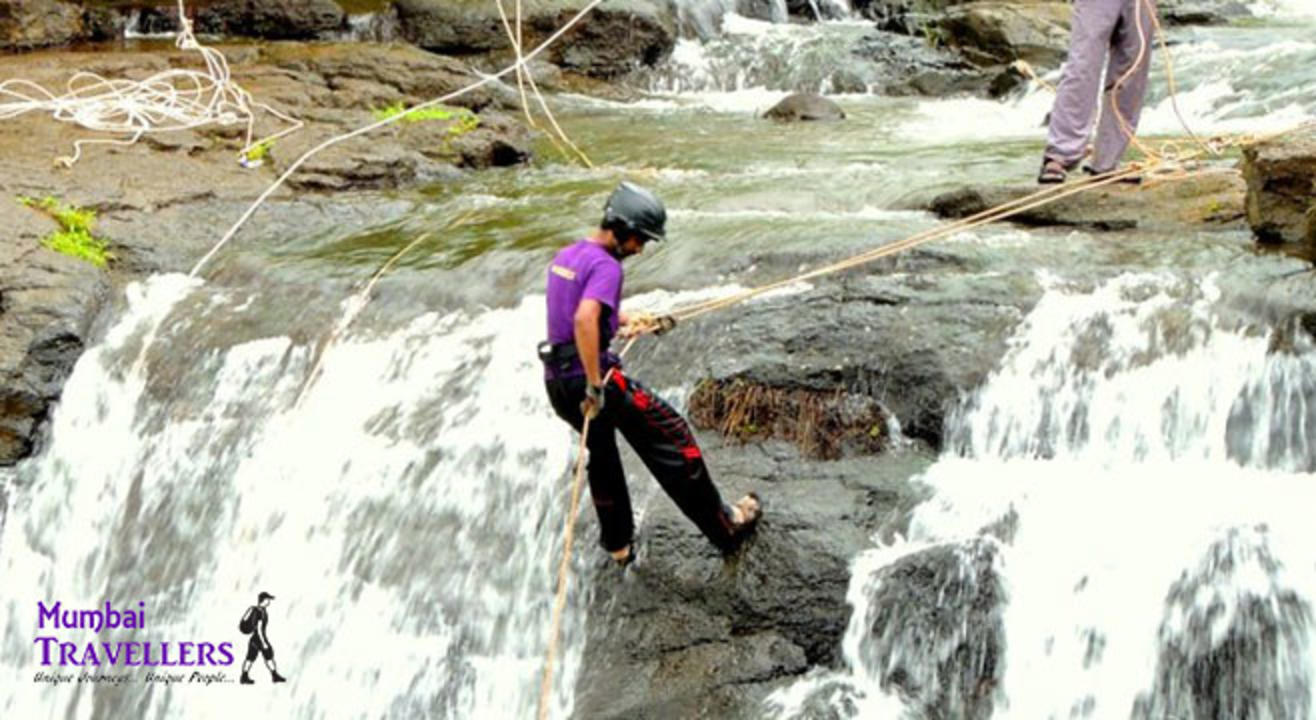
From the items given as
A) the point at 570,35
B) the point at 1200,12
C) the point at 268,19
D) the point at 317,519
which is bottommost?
the point at 317,519

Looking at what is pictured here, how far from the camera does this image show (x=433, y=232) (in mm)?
9727

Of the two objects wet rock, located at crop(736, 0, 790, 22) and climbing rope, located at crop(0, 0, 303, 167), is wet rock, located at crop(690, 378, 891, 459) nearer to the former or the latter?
climbing rope, located at crop(0, 0, 303, 167)

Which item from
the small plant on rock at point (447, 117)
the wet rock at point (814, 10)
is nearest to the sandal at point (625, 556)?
the small plant on rock at point (447, 117)

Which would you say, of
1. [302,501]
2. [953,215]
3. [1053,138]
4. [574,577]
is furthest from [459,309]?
[1053,138]

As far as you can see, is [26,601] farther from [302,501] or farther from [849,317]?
[849,317]

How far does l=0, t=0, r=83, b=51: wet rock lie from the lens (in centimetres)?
1534

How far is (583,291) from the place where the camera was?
18.0 ft

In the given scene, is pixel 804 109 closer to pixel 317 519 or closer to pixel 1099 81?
pixel 1099 81

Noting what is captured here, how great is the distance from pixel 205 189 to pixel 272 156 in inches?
36.1

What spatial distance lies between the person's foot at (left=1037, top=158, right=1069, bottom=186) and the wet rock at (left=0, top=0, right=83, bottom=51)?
1141cm

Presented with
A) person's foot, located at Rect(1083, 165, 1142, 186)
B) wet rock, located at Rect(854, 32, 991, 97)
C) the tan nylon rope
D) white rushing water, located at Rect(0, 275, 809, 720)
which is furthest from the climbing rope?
wet rock, located at Rect(854, 32, 991, 97)

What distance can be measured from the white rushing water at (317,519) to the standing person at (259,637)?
0.12 feet

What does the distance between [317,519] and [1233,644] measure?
424 centimetres

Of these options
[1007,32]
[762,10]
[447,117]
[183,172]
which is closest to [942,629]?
[183,172]
